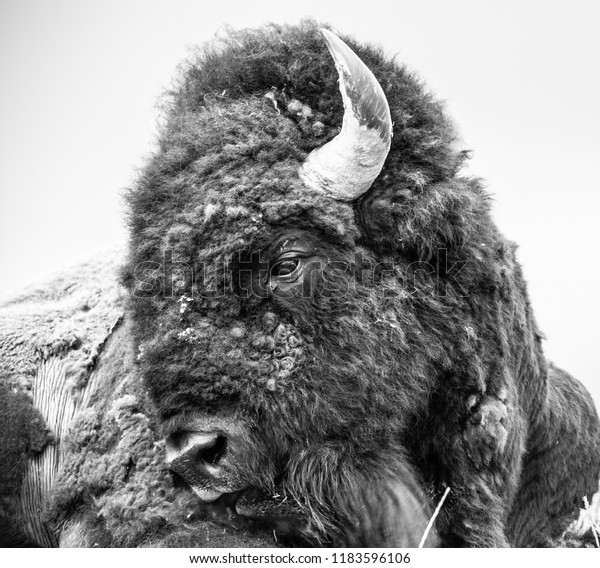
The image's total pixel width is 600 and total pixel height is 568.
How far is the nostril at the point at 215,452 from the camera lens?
377 cm

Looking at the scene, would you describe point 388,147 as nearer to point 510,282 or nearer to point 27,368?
point 510,282

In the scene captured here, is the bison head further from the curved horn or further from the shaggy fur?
the shaggy fur

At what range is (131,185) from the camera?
4.26 meters

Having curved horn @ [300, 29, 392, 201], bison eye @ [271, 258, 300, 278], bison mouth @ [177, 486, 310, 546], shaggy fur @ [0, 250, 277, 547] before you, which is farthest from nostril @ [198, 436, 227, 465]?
curved horn @ [300, 29, 392, 201]

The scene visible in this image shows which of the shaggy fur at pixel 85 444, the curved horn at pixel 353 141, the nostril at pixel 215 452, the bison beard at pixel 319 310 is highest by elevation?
the curved horn at pixel 353 141

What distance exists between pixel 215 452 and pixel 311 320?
0.72 metres

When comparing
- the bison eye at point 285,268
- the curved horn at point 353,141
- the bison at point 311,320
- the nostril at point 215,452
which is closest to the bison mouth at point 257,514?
the bison at point 311,320

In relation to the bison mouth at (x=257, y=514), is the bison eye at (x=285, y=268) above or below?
above

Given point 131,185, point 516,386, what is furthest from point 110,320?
point 516,386

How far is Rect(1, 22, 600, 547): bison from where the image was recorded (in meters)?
3.85

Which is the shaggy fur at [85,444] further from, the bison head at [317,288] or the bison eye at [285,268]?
the bison eye at [285,268]

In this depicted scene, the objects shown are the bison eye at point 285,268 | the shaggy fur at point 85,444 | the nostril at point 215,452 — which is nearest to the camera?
the nostril at point 215,452

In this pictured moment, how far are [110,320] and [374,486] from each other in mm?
1901

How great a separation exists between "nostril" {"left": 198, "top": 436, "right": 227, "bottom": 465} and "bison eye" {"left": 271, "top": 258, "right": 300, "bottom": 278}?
0.77 meters
